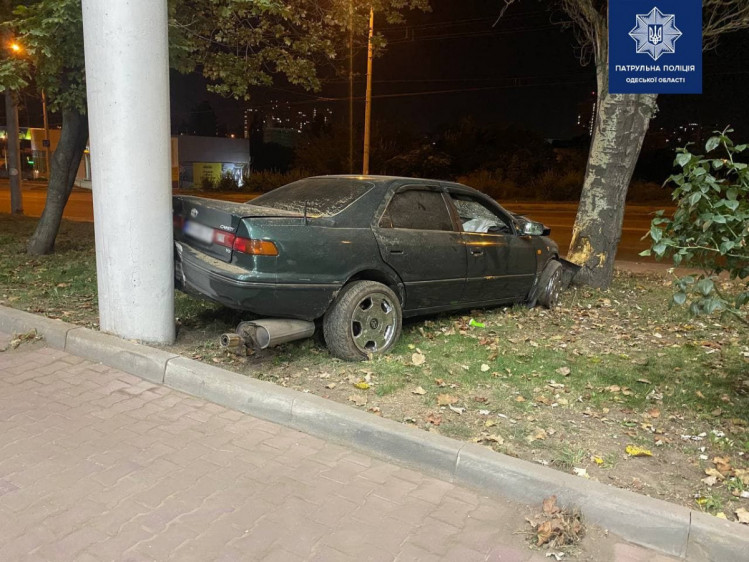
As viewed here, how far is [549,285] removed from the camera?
282 inches

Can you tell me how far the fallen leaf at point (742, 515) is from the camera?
119 inches

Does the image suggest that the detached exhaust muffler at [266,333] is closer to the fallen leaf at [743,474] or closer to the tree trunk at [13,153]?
the fallen leaf at [743,474]

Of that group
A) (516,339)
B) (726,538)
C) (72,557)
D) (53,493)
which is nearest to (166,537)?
(72,557)

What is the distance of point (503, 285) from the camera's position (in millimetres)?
6625

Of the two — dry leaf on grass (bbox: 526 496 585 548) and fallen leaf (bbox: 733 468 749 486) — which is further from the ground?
fallen leaf (bbox: 733 468 749 486)

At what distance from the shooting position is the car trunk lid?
186 inches

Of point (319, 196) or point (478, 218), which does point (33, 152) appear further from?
point (319, 196)

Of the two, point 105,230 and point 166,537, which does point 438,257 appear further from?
point 166,537

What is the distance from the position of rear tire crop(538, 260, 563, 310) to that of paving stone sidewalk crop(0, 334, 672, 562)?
400cm

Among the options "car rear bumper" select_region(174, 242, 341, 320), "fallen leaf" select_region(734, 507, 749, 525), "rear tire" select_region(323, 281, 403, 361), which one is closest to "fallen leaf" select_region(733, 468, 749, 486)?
"fallen leaf" select_region(734, 507, 749, 525)

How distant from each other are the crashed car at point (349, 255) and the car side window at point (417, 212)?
0.01 m

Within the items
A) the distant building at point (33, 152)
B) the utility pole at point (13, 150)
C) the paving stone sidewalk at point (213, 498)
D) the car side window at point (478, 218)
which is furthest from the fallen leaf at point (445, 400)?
the distant building at point (33, 152)

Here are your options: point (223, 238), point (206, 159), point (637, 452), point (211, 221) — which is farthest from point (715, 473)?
point (206, 159)

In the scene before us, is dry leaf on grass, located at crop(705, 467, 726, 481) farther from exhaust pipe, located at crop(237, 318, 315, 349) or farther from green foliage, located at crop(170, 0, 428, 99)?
green foliage, located at crop(170, 0, 428, 99)
